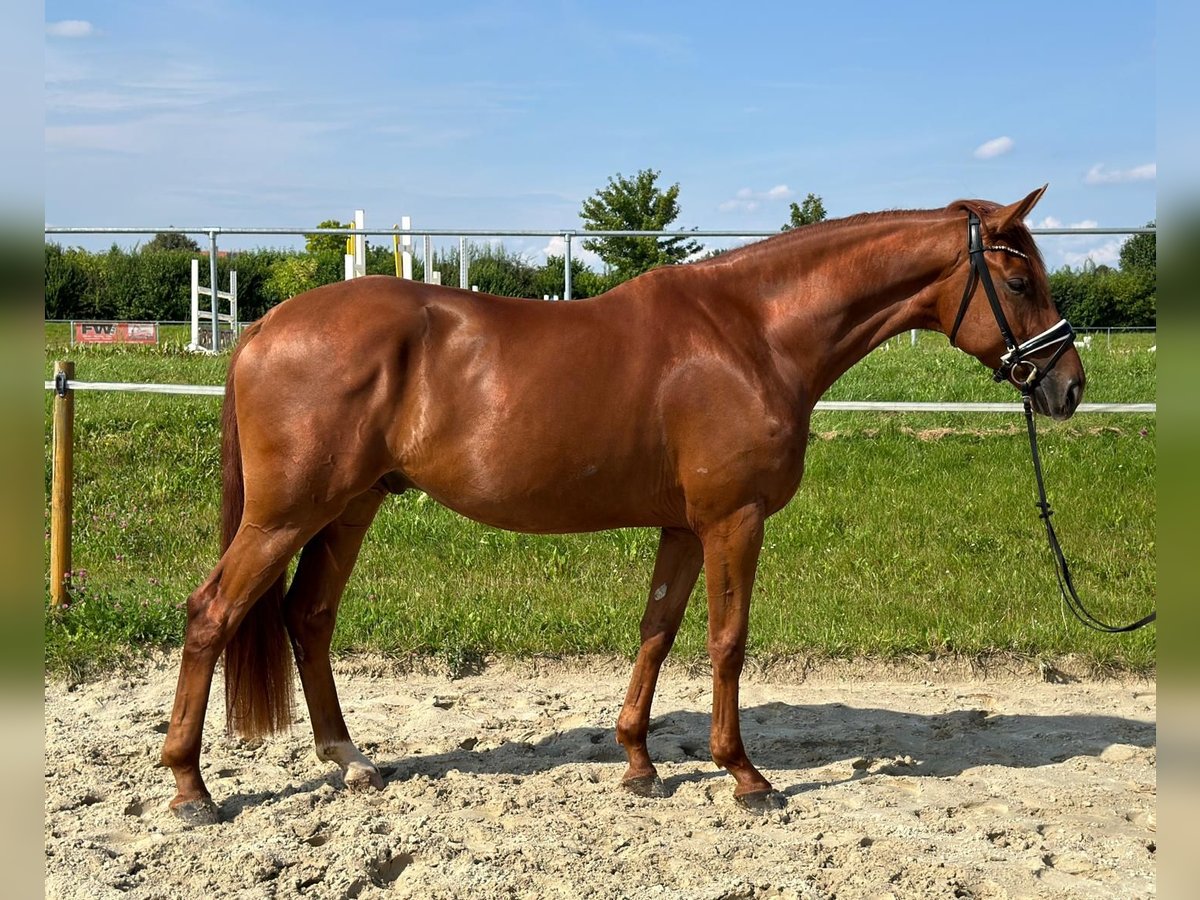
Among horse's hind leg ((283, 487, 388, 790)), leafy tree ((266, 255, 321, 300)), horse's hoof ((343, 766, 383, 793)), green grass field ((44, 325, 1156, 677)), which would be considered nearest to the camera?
horse's hoof ((343, 766, 383, 793))

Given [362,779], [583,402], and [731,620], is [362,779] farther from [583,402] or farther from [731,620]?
[583,402]

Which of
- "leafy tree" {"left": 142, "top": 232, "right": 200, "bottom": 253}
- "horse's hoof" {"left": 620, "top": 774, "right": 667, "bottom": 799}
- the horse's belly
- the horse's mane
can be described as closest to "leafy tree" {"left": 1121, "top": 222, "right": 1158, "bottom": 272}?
the horse's mane

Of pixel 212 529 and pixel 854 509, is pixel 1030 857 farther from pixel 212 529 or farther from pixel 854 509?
pixel 212 529

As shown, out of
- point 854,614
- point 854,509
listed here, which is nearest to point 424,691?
point 854,614

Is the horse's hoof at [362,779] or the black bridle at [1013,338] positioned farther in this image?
the horse's hoof at [362,779]

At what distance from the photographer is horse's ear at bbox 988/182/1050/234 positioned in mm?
3891

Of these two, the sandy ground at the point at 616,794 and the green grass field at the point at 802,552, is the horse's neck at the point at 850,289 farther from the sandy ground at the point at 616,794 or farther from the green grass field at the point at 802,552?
the green grass field at the point at 802,552

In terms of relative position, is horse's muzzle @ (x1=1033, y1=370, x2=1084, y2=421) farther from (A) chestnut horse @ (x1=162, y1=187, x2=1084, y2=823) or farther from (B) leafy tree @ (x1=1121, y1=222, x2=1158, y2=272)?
(B) leafy tree @ (x1=1121, y1=222, x2=1158, y2=272)

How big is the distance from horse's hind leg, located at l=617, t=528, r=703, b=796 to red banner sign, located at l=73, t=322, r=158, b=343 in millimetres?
15568

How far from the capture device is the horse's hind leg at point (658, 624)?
435cm

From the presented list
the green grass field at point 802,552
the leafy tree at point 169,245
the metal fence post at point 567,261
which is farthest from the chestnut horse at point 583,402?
the leafy tree at point 169,245

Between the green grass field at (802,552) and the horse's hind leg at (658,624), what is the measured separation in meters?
1.53

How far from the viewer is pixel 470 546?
7.56 m

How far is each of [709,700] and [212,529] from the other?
4.33m
